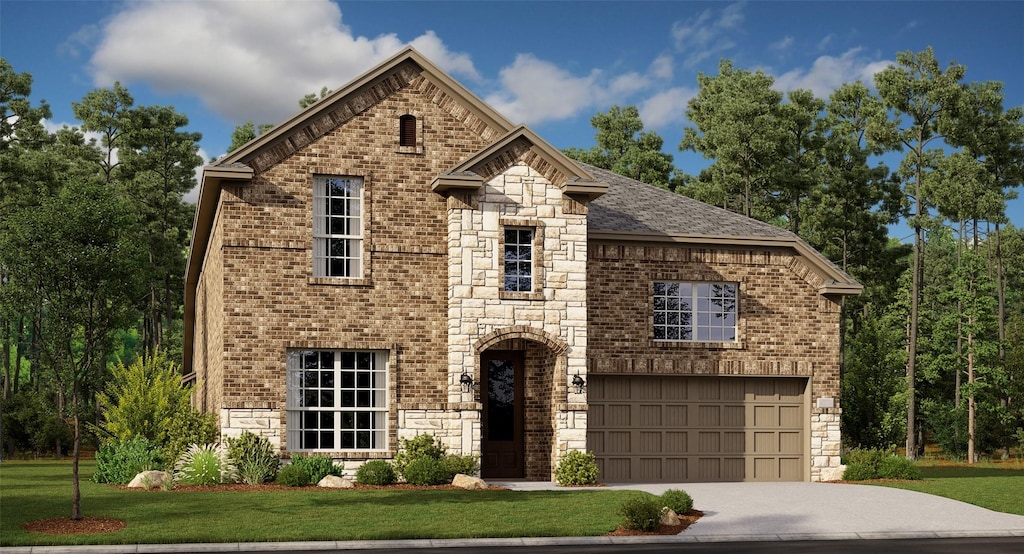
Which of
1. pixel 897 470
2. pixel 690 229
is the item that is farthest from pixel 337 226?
pixel 897 470

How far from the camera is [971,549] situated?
14.8m

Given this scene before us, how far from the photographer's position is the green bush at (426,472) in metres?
21.6

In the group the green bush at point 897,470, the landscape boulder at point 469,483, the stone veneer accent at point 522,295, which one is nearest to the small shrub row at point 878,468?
the green bush at point 897,470

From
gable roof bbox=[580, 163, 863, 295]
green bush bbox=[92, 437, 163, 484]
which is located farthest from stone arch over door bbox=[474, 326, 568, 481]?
green bush bbox=[92, 437, 163, 484]

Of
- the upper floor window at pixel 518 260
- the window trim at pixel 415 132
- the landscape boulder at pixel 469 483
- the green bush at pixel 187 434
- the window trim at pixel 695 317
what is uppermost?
the window trim at pixel 415 132

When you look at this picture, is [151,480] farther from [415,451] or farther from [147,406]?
[147,406]

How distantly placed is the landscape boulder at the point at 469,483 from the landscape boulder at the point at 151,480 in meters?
5.65

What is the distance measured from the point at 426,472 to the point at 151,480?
539 centimetres

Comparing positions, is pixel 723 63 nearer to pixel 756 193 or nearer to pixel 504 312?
pixel 756 193

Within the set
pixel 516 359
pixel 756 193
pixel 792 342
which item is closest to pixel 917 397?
pixel 756 193

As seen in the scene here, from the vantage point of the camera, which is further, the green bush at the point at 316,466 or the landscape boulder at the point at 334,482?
the green bush at the point at 316,466

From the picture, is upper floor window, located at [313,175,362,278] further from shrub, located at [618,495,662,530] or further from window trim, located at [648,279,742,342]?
shrub, located at [618,495,662,530]

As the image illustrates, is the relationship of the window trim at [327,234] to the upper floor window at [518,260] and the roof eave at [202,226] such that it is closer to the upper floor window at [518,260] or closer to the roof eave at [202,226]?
the roof eave at [202,226]

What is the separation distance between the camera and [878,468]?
25.0 metres
